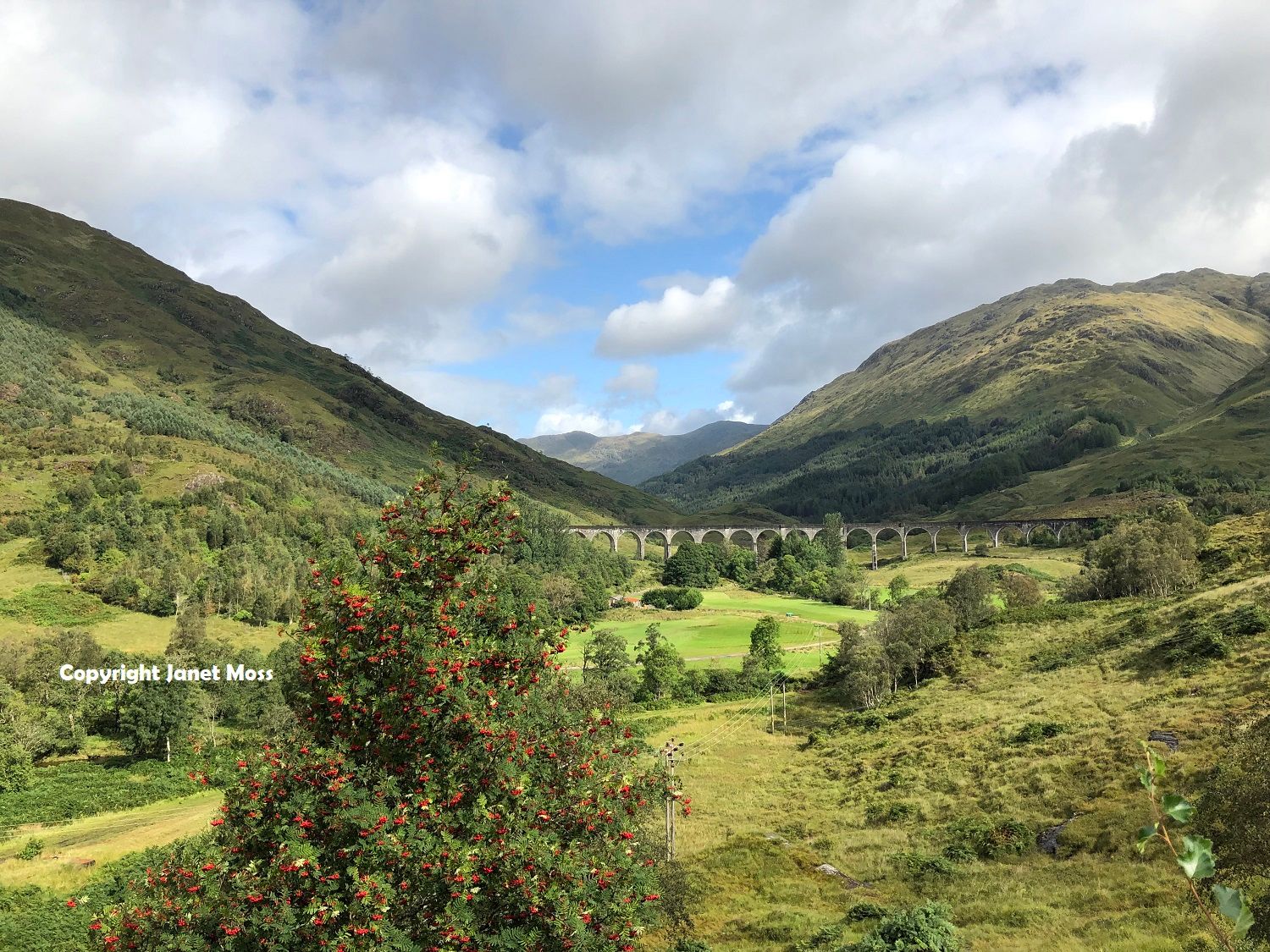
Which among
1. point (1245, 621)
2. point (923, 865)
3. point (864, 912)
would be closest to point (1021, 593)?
point (1245, 621)

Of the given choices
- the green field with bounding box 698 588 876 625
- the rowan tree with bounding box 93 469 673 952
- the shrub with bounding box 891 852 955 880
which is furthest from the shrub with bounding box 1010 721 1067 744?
the green field with bounding box 698 588 876 625

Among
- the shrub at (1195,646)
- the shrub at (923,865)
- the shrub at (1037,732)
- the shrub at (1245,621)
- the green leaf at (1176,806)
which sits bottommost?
the shrub at (923,865)

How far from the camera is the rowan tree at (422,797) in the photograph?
856cm

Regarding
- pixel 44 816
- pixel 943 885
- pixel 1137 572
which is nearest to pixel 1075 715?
pixel 943 885

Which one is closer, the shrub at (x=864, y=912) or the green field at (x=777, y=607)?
the shrub at (x=864, y=912)

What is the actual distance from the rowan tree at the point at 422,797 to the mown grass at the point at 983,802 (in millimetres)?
15337

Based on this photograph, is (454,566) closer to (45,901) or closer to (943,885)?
(943,885)

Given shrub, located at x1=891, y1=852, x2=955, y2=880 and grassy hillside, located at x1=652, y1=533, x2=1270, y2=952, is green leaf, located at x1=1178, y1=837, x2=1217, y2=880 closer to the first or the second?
grassy hillside, located at x1=652, y1=533, x2=1270, y2=952

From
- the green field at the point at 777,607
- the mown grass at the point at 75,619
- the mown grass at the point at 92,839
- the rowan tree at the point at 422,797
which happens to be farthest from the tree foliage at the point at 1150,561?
the mown grass at the point at 75,619

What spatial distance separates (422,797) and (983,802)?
3336 cm

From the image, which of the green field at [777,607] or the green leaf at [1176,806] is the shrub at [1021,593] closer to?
the green field at [777,607]

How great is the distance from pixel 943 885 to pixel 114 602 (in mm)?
132615

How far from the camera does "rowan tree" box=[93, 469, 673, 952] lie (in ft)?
28.1

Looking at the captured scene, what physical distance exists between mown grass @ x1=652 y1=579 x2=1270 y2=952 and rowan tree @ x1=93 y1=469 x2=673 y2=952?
50.3 feet
